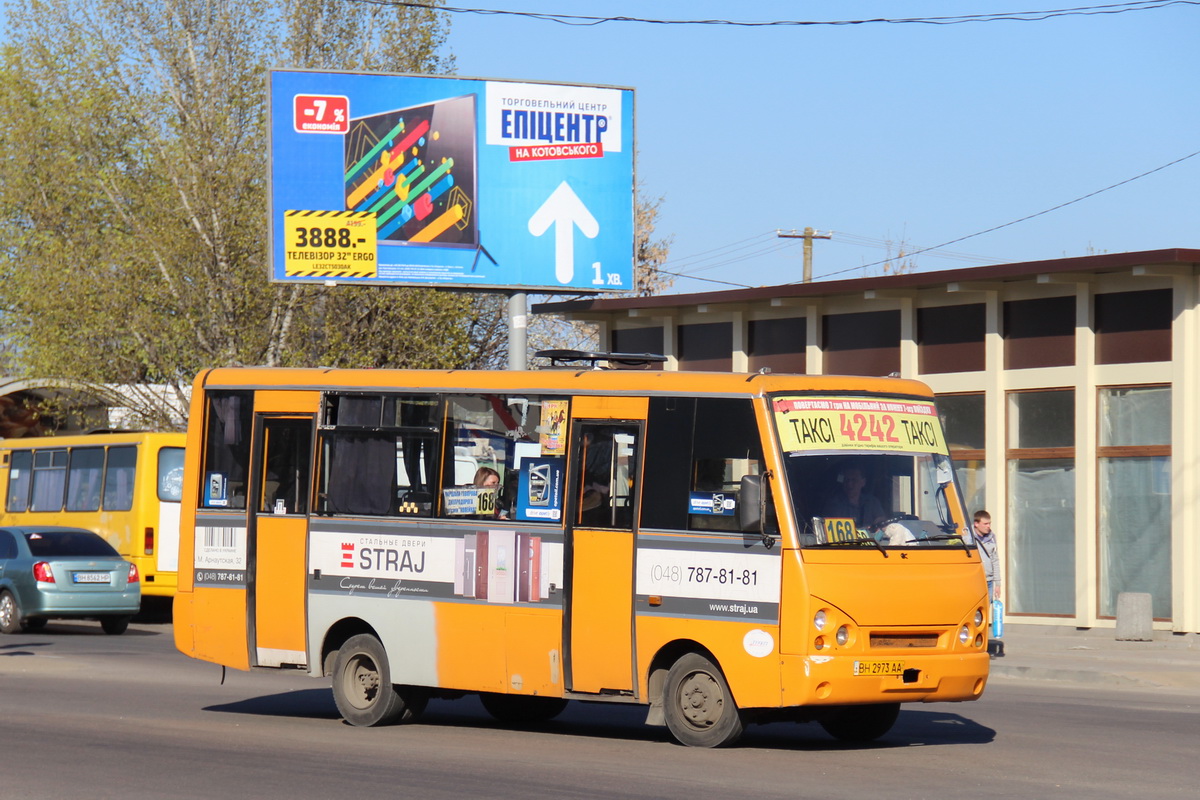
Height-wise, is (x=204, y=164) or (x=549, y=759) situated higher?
(x=204, y=164)

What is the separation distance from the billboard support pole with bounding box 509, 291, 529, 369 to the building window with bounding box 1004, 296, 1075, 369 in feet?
24.2

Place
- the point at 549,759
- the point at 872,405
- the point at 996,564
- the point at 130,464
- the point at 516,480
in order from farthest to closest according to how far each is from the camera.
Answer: the point at 130,464, the point at 996,564, the point at 516,480, the point at 872,405, the point at 549,759

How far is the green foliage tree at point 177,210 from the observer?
3659cm

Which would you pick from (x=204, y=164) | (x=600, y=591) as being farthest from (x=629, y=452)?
(x=204, y=164)

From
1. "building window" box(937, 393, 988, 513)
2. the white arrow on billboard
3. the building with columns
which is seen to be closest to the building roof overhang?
the building with columns

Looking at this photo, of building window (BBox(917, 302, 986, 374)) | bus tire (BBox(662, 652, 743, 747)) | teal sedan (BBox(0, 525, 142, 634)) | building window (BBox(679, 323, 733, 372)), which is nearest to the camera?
bus tire (BBox(662, 652, 743, 747))

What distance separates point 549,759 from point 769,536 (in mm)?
2085

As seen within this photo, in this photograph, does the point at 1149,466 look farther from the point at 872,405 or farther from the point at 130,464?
the point at 130,464

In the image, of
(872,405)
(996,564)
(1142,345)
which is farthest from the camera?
(1142,345)

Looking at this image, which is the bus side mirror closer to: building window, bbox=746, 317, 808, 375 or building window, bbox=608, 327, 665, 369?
building window, bbox=746, 317, 808, 375

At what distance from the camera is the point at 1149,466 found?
25297 mm

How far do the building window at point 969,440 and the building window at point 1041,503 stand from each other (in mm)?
569

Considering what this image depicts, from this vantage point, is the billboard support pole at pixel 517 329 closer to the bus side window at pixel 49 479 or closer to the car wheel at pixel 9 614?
the car wheel at pixel 9 614

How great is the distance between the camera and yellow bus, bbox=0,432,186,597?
96.5ft
